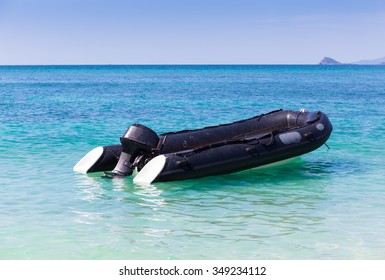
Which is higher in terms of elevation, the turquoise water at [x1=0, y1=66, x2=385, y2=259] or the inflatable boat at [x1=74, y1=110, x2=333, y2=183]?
the inflatable boat at [x1=74, y1=110, x2=333, y2=183]

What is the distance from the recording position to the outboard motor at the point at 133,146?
8.66 m

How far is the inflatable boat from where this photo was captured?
8.34m

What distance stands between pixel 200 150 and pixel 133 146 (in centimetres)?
96

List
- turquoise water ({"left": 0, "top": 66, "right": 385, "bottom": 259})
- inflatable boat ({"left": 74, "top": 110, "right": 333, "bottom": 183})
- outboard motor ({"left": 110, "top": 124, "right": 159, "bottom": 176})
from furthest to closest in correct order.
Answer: outboard motor ({"left": 110, "top": 124, "right": 159, "bottom": 176}), inflatable boat ({"left": 74, "top": 110, "right": 333, "bottom": 183}), turquoise water ({"left": 0, "top": 66, "right": 385, "bottom": 259})

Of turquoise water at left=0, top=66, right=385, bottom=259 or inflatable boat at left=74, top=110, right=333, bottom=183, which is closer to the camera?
turquoise water at left=0, top=66, right=385, bottom=259

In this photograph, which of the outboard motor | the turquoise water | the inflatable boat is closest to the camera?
the turquoise water

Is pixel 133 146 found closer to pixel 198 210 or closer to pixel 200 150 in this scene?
pixel 200 150

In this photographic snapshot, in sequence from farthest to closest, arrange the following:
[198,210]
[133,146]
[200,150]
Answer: [133,146], [200,150], [198,210]

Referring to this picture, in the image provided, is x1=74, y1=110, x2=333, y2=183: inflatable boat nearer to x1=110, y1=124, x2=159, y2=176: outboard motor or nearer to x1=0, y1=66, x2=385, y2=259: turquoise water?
x1=110, y1=124, x2=159, y2=176: outboard motor

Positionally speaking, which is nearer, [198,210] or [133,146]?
[198,210]

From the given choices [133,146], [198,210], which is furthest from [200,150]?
[198,210]

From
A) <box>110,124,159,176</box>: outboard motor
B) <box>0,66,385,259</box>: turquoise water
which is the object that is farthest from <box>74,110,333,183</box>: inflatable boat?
<box>0,66,385,259</box>: turquoise water

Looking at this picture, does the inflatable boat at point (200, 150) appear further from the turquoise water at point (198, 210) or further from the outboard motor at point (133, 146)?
the turquoise water at point (198, 210)

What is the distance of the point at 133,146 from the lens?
871 centimetres
